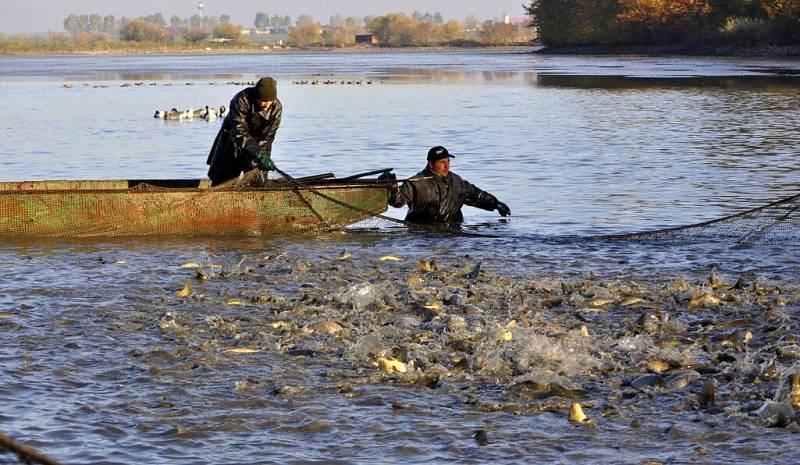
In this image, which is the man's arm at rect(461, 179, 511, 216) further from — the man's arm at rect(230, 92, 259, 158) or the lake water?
the man's arm at rect(230, 92, 259, 158)

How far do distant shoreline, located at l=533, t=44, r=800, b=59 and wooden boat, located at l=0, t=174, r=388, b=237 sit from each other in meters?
73.5

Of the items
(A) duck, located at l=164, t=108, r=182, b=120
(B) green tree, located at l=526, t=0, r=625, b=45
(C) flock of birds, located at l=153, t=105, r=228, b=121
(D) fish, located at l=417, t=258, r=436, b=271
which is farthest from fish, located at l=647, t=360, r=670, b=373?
(B) green tree, located at l=526, t=0, r=625, b=45

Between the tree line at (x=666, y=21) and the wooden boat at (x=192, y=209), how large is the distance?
264 ft

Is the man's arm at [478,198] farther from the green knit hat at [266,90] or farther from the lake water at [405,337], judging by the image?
the green knit hat at [266,90]

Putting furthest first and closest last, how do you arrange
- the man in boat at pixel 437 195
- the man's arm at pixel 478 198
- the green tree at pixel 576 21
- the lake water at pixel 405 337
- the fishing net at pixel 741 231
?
the green tree at pixel 576 21 < the man's arm at pixel 478 198 < the man in boat at pixel 437 195 < the fishing net at pixel 741 231 < the lake water at pixel 405 337

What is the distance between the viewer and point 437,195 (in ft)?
48.2

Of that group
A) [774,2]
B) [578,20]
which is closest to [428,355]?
[774,2]

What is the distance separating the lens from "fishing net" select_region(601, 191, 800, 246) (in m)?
13.5

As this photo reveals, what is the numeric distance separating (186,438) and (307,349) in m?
1.95

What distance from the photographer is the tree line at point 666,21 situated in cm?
9294

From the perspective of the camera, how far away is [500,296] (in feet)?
35.1

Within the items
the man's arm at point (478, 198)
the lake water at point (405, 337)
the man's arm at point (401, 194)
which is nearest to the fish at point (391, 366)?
the lake water at point (405, 337)

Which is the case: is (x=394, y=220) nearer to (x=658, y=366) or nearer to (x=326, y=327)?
(x=326, y=327)

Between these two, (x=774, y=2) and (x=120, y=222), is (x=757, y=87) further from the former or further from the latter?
(x=774, y=2)
